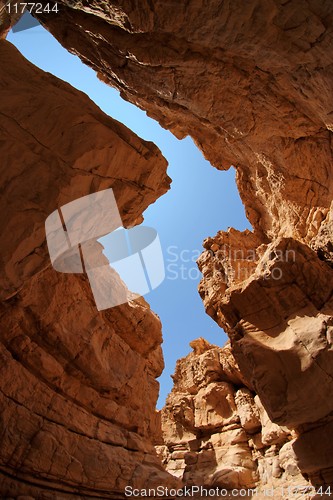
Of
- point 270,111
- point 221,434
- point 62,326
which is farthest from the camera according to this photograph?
point 221,434

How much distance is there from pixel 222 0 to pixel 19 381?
1068 cm

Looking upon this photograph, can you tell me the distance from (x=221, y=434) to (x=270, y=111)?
17.9 m

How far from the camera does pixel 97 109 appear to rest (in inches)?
306

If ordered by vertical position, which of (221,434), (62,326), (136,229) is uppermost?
(136,229)

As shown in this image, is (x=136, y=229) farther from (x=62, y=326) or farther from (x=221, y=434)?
(x=221, y=434)

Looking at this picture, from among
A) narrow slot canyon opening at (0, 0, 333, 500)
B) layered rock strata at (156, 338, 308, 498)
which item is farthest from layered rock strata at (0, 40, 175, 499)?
layered rock strata at (156, 338, 308, 498)

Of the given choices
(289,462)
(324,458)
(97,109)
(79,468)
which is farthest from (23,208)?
(289,462)

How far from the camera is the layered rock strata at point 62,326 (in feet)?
22.9

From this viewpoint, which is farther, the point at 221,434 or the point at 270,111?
the point at 221,434

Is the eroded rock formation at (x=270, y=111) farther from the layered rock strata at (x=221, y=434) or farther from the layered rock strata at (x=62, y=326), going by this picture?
the layered rock strata at (x=221, y=434)

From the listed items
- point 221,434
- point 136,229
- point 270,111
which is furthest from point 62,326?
point 221,434

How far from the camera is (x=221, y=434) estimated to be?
19719 mm

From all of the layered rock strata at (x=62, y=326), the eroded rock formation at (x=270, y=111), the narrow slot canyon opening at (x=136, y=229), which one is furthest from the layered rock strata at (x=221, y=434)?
the layered rock strata at (x=62, y=326)

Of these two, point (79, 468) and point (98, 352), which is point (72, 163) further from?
point (79, 468)
